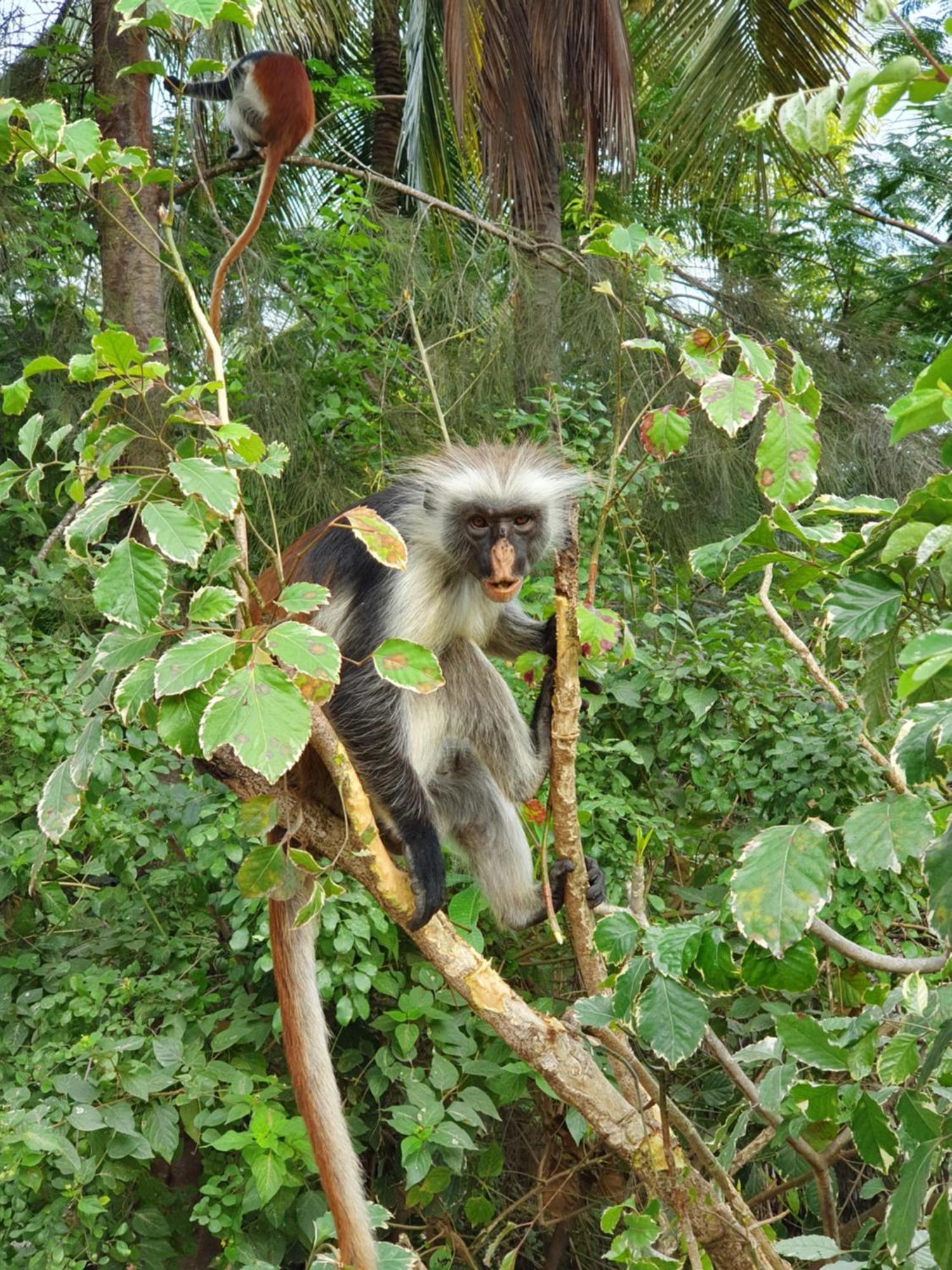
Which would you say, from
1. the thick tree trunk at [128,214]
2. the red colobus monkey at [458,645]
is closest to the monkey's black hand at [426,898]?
the red colobus monkey at [458,645]

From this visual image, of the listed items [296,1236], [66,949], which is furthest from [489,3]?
[296,1236]

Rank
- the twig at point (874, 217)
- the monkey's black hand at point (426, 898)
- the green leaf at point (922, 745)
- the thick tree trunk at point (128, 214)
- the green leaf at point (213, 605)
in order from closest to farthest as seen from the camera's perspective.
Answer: the green leaf at point (922, 745) → the green leaf at point (213, 605) → the monkey's black hand at point (426, 898) → the thick tree trunk at point (128, 214) → the twig at point (874, 217)

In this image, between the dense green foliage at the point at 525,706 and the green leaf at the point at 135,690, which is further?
the green leaf at the point at 135,690

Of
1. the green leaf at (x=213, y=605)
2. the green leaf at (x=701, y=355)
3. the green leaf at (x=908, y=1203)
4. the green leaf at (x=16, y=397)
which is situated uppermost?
the green leaf at (x=701, y=355)

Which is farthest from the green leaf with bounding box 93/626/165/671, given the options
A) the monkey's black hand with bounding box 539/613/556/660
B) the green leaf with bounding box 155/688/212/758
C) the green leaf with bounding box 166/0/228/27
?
the monkey's black hand with bounding box 539/613/556/660

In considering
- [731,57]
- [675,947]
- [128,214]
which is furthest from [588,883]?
[731,57]

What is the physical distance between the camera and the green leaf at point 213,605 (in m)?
1.60

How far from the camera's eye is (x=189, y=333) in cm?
520

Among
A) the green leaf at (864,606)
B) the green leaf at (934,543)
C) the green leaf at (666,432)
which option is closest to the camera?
the green leaf at (934,543)

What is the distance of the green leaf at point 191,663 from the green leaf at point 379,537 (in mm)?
280

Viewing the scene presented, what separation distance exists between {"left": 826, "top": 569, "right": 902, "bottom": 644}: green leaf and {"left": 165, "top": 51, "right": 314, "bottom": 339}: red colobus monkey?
1016 mm

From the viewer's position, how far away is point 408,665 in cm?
170

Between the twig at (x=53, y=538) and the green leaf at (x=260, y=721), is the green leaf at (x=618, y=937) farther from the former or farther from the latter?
the twig at (x=53, y=538)

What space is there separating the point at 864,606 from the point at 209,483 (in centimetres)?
82
